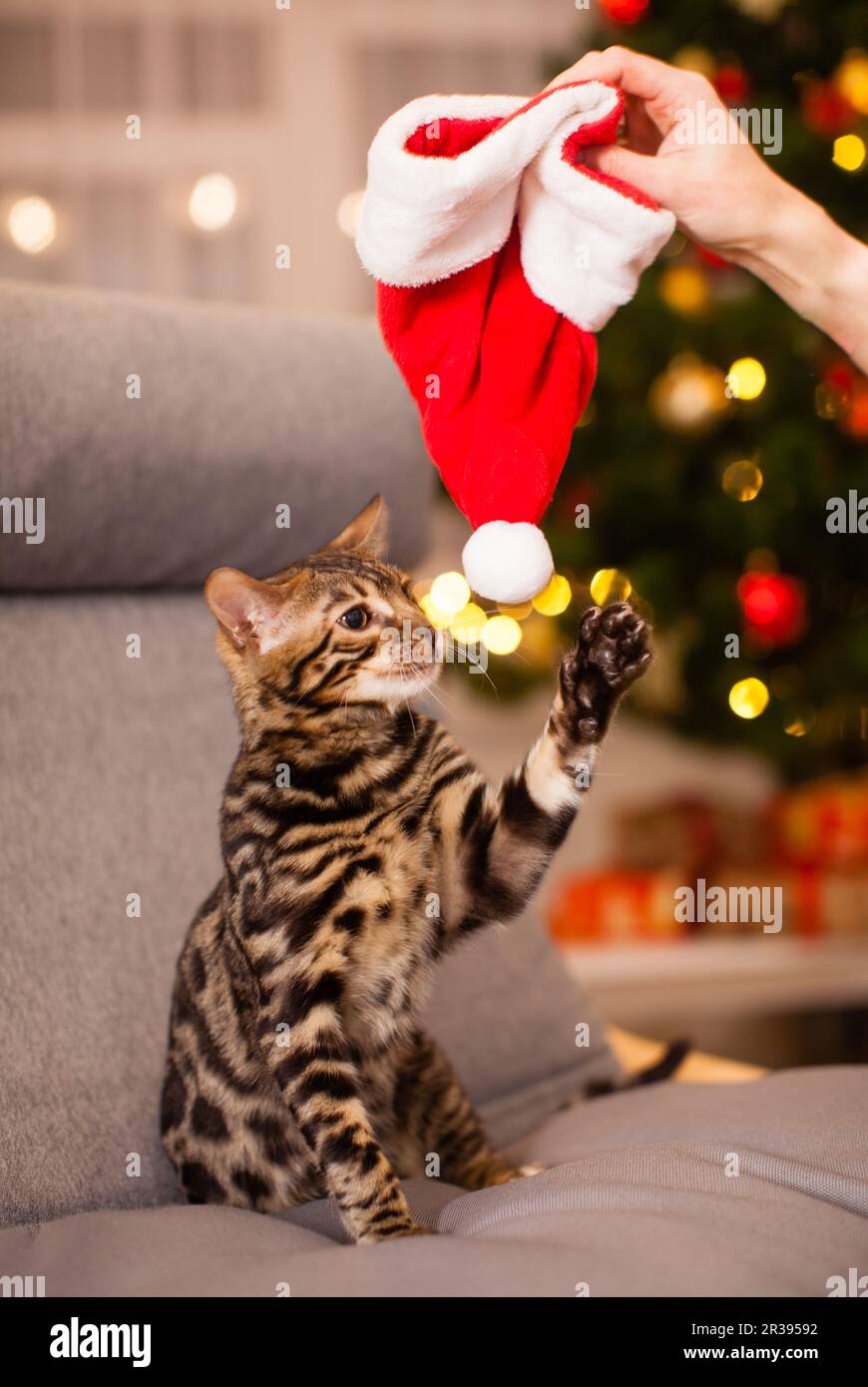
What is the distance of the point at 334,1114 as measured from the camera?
0.81 m

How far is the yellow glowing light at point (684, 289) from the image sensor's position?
7.67 feet

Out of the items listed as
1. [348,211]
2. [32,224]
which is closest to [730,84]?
[348,211]

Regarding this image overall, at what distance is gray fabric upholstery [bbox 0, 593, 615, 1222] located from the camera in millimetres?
988

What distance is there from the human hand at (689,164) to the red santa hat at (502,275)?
8 centimetres

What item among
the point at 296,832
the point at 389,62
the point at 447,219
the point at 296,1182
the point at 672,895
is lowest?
the point at 672,895

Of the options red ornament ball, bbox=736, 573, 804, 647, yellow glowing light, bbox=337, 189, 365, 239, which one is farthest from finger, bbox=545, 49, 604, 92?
yellow glowing light, bbox=337, 189, 365, 239

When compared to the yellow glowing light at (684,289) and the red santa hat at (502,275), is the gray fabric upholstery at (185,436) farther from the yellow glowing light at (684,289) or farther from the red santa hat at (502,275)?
the yellow glowing light at (684,289)

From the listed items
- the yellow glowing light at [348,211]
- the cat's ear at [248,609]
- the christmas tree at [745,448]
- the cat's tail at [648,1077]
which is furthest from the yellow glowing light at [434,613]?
the yellow glowing light at [348,211]

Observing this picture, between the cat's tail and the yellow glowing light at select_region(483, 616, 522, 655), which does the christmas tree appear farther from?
the cat's tail

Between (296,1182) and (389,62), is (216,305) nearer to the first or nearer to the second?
(296,1182)

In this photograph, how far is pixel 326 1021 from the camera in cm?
84

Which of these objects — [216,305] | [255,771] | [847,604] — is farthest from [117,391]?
[847,604]

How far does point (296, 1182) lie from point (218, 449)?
0.70 metres

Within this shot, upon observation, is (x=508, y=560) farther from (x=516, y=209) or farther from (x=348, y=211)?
(x=348, y=211)
